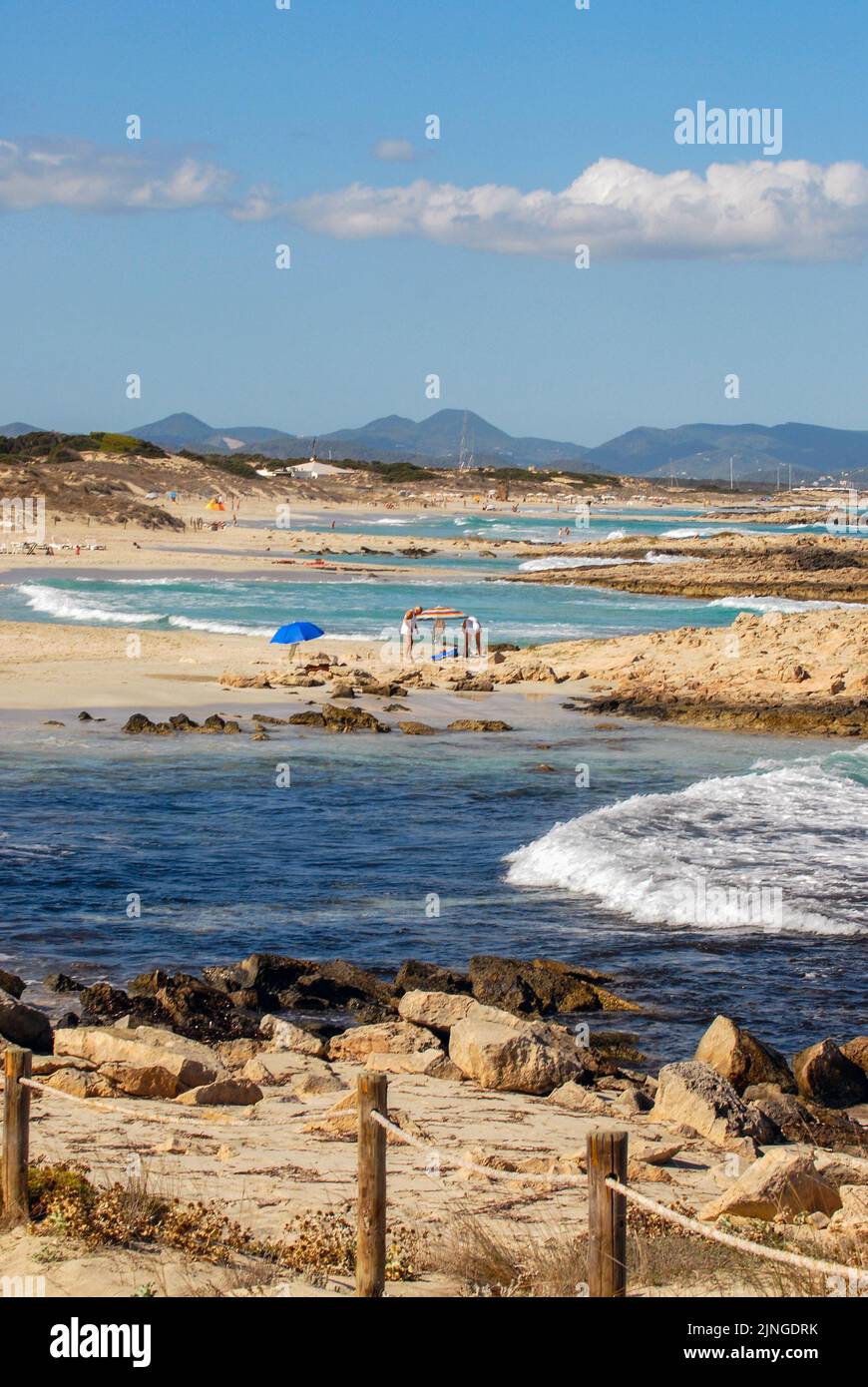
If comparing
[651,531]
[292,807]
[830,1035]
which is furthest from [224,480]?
[830,1035]

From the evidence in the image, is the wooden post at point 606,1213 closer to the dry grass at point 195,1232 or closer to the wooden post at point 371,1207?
the wooden post at point 371,1207

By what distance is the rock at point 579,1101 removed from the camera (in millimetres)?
10492

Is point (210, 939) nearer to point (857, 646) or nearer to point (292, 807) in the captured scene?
point (292, 807)

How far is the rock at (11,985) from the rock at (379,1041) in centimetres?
289

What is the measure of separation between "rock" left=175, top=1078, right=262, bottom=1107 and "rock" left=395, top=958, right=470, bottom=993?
3069mm

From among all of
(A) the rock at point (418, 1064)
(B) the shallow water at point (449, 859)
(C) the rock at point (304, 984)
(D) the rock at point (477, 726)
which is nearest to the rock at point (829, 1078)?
(B) the shallow water at point (449, 859)

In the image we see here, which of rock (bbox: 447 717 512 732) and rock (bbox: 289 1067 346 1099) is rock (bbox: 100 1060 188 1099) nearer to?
rock (bbox: 289 1067 346 1099)

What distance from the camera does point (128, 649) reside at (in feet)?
123

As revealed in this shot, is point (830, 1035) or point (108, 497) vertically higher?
point (108, 497)

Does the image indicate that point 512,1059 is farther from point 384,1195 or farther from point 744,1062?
point 384,1195

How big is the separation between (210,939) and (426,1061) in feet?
13.9

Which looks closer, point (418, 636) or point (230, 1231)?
point (230, 1231)

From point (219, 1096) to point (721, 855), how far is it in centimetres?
935

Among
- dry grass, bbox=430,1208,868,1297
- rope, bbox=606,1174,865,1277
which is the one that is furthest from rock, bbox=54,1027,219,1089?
rope, bbox=606,1174,865,1277
